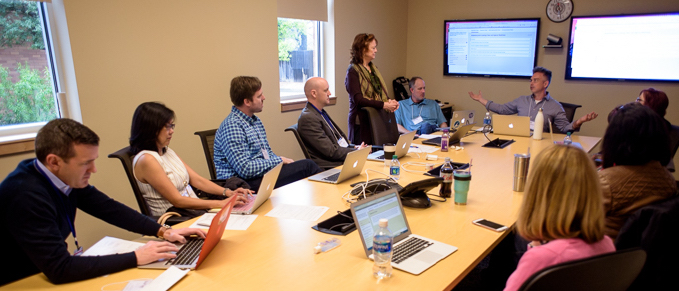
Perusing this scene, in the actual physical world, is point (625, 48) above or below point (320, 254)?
above

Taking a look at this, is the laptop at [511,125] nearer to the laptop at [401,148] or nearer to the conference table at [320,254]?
the laptop at [401,148]

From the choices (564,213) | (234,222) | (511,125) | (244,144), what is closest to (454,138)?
(511,125)

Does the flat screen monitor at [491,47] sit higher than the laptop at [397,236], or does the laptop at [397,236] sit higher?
the flat screen monitor at [491,47]

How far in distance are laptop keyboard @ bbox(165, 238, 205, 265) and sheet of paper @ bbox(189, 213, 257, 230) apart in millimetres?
178

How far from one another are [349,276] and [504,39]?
5447 millimetres

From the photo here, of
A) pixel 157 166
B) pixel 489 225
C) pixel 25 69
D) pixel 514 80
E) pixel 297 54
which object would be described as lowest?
pixel 489 225

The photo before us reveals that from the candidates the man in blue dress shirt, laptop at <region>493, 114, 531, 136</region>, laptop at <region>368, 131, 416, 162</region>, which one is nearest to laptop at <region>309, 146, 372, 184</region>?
laptop at <region>368, 131, 416, 162</region>

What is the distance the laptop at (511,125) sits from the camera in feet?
13.9

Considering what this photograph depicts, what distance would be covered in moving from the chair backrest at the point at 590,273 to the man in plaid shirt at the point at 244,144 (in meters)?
2.15

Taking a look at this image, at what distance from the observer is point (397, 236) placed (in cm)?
180

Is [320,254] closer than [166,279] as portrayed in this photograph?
No

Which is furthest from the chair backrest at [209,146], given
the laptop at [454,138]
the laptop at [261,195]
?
the laptop at [454,138]

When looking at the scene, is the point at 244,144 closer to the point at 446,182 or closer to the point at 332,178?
the point at 332,178

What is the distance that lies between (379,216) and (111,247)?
3.56ft
